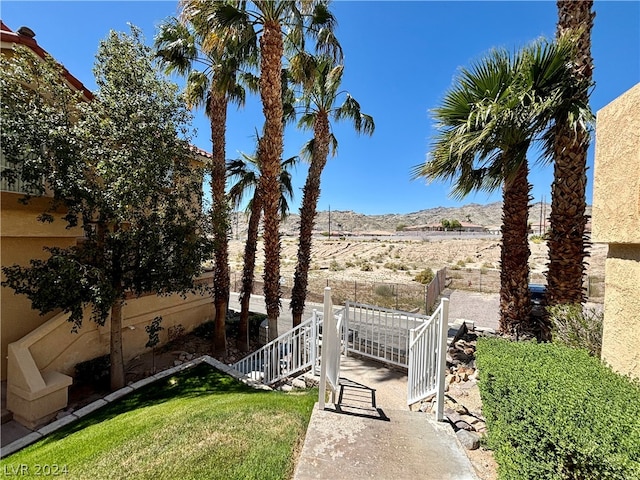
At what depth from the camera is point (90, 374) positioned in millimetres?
7719

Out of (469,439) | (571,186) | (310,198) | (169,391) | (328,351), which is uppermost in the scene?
(310,198)

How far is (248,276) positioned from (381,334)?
5217 millimetres

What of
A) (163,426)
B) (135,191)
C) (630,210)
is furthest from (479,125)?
(163,426)

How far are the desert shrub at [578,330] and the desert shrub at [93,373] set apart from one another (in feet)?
32.9

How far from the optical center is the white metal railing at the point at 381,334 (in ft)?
25.1

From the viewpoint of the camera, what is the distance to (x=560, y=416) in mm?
2146

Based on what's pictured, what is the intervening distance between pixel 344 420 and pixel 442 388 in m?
1.47

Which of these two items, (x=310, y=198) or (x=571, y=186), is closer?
(x=571, y=186)

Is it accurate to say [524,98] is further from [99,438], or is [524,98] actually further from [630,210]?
[99,438]

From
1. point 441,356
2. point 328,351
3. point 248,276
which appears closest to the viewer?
point 441,356

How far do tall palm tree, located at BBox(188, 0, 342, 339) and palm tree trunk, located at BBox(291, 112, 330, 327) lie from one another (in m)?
1.29

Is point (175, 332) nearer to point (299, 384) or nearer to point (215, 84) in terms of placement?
point (299, 384)

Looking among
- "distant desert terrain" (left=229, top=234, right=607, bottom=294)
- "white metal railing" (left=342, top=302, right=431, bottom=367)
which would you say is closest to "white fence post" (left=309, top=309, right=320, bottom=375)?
"white metal railing" (left=342, top=302, right=431, bottom=367)

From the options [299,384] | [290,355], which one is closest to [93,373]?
[290,355]
